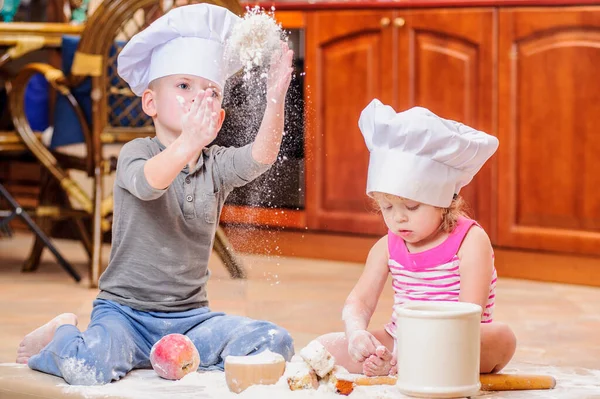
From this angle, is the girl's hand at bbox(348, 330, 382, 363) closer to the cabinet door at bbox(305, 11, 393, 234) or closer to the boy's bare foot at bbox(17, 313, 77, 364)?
the boy's bare foot at bbox(17, 313, 77, 364)

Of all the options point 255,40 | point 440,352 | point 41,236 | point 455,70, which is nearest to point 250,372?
point 440,352

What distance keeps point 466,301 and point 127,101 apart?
1.64 meters

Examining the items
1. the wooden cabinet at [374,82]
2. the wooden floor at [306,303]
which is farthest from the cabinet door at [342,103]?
the wooden floor at [306,303]

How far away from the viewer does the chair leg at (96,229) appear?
3.11m

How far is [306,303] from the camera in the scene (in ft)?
9.59

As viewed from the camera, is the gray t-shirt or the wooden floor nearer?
the gray t-shirt

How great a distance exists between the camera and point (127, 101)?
3.22m

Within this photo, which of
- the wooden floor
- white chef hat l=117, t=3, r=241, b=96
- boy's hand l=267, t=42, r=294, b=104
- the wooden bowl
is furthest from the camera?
the wooden floor

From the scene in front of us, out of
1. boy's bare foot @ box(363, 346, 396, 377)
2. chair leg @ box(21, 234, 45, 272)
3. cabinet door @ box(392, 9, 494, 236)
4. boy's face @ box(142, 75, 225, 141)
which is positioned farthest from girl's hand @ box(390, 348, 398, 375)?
chair leg @ box(21, 234, 45, 272)

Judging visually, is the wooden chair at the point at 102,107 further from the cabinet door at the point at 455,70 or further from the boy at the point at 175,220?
the boy at the point at 175,220

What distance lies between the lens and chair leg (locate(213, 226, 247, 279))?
3.28 metres

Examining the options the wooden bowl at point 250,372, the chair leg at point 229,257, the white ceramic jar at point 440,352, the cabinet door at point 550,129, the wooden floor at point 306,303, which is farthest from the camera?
the chair leg at point 229,257

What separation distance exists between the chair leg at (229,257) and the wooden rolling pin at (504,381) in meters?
1.45

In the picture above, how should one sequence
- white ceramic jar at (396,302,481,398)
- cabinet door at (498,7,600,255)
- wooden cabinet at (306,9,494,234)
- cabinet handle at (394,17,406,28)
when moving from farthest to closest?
1. cabinet handle at (394,17,406,28)
2. wooden cabinet at (306,9,494,234)
3. cabinet door at (498,7,600,255)
4. white ceramic jar at (396,302,481,398)
